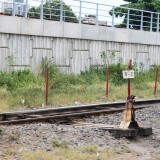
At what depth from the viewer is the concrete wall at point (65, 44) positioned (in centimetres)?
2233

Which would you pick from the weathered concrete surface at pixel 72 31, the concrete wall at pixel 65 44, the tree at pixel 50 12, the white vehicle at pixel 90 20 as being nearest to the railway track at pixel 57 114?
the concrete wall at pixel 65 44

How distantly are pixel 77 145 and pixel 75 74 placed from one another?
1563 cm

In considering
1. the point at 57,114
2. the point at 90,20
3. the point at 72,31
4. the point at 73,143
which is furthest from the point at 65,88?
the point at 73,143

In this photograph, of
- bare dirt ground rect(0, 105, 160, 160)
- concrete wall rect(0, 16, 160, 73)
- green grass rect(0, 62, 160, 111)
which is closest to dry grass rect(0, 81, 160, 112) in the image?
green grass rect(0, 62, 160, 111)

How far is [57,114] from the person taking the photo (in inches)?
552

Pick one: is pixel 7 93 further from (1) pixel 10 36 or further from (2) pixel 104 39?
(2) pixel 104 39

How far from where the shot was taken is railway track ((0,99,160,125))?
41.5 feet

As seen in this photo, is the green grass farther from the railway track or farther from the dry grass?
the railway track

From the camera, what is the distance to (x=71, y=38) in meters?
25.7

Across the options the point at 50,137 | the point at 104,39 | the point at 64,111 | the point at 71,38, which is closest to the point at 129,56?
the point at 104,39

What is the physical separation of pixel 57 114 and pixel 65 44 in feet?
38.1

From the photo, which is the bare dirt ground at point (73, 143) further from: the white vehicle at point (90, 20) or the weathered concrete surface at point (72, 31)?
the white vehicle at point (90, 20)

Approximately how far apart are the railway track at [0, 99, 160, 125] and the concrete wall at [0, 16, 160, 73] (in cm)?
708

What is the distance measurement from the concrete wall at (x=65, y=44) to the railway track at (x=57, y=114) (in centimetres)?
708
